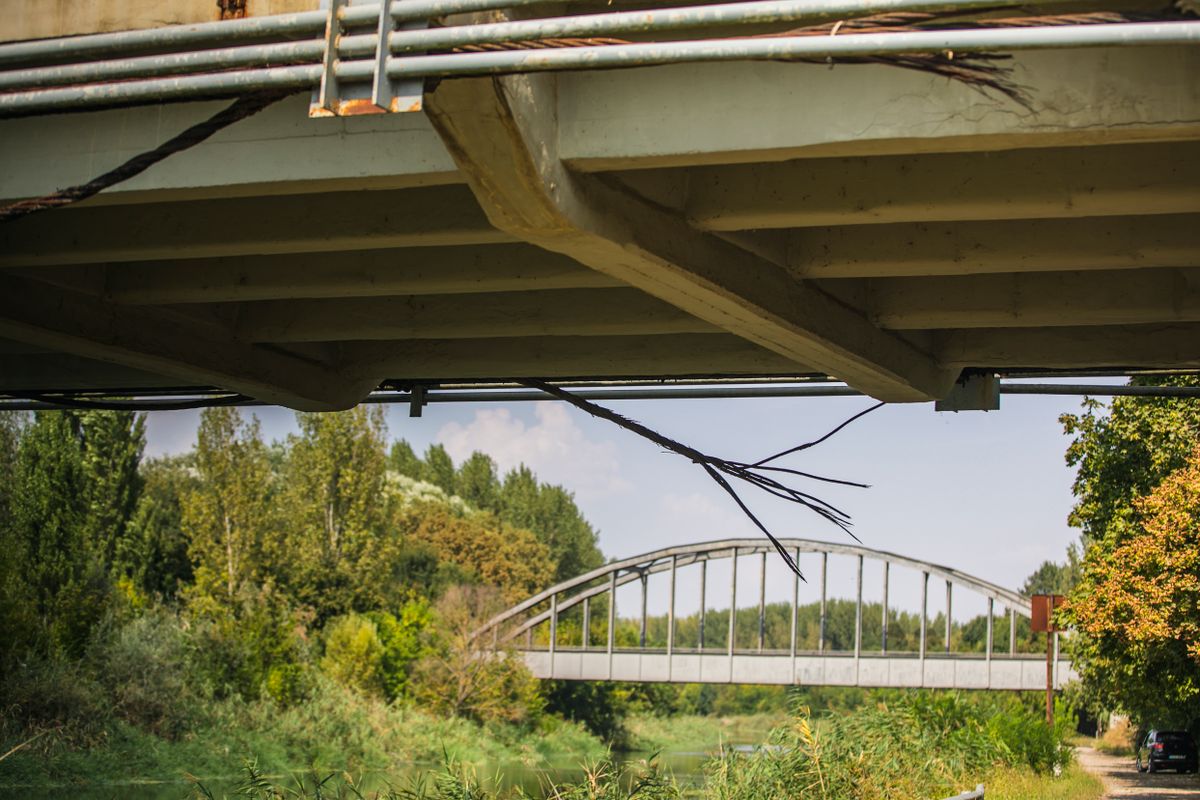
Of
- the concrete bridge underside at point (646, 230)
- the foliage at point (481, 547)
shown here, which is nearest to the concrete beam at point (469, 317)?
the concrete bridge underside at point (646, 230)

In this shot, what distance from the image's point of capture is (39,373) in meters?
12.7

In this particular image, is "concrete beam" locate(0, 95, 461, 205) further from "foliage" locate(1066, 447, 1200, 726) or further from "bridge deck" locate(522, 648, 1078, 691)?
"bridge deck" locate(522, 648, 1078, 691)

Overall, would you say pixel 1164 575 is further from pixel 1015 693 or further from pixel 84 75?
pixel 1015 693

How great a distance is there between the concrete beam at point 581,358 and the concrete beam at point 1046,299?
1.48m

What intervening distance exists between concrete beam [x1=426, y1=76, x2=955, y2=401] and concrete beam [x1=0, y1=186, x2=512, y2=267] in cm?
92

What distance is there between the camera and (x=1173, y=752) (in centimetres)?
3234

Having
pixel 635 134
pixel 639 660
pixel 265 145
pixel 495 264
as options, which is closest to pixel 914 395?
pixel 495 264

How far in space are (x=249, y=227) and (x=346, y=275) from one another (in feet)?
3.08

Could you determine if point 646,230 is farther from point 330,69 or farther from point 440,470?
point 440,470

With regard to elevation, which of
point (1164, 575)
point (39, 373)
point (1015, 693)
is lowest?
point (1015, 693)

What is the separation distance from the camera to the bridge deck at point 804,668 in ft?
192

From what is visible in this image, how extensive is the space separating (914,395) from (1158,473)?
16.4 m

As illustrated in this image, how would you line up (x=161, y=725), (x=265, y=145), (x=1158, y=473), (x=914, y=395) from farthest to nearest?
(x=161, y=725)
(x=1158, y=473)
(x=914, y=395)
(x=265, y=145)

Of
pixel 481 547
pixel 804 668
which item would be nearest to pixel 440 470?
pixel 481 547
